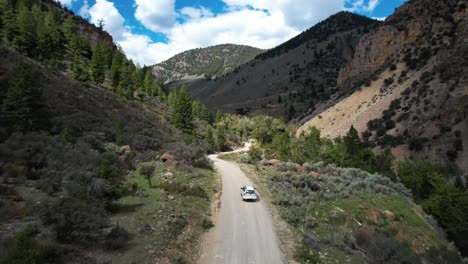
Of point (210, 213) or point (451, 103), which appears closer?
point (210, 213)

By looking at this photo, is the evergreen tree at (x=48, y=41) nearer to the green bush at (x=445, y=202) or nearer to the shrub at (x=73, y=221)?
the shrub at (x=73, y=221)

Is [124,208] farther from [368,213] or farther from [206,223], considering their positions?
[368,213]

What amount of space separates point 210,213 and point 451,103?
47.3 metres

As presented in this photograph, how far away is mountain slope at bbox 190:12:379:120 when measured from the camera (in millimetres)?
128000

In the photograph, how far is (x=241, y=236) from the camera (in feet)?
51.3

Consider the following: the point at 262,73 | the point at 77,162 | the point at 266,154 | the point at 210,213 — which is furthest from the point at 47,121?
the point at 262,73

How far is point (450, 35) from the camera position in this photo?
62.9 metres

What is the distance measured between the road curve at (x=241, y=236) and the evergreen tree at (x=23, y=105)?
54.9ft

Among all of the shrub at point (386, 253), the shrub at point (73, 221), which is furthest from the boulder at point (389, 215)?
the shrub at point (73, 221)

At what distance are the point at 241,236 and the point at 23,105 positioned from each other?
2052 centimetres

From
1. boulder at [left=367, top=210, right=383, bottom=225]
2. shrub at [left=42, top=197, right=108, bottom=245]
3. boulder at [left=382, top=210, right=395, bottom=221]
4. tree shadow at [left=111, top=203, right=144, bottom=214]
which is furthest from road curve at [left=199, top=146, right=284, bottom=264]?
boulder at [left=382, top=210, right=395, bottom=221]

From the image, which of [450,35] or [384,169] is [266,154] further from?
[450,35]

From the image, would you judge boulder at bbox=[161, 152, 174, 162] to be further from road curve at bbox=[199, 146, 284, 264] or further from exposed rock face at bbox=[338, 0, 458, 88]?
exposed rock face at bbox=[338, 0, 458, 88]

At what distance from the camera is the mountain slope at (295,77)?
128 m
